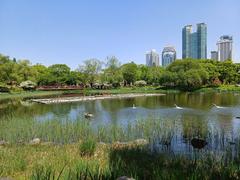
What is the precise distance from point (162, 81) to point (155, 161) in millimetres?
52145

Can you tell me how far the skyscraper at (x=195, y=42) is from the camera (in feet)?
531

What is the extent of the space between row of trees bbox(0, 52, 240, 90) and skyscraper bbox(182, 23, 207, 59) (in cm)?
9398

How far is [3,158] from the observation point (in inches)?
318

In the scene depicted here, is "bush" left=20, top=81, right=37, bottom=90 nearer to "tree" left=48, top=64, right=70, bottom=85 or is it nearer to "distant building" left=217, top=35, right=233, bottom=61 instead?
"tree" left=48, top=64, right=70, bottom=85

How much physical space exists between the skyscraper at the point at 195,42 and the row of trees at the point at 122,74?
93978mm

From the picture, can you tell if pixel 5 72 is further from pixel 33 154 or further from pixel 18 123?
pixel 33 154

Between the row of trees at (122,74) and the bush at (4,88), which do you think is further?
the row of trees at (122,74)

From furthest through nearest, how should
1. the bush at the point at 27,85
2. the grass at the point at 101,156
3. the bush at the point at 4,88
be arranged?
the bush at the point at 27,85, the bush at the point at 4,88, the grass at the point at 101,156

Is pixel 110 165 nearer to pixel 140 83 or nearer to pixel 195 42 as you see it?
pixel 140 83

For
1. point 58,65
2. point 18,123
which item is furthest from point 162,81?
point 18,123

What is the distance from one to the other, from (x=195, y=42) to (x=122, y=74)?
110082 mm

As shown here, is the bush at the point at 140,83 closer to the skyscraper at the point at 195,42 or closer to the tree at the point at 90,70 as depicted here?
the tree at the point at 90,70

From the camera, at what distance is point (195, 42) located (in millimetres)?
167000

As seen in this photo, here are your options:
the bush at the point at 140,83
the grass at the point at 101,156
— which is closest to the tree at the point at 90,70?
the bush at the point at 140,83
